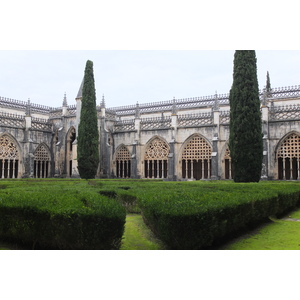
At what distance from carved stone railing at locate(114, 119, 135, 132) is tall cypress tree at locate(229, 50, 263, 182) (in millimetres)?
12691

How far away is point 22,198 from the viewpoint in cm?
720

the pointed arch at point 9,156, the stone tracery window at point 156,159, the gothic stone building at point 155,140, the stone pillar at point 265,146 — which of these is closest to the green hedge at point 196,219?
the stone pillar at point 265,146

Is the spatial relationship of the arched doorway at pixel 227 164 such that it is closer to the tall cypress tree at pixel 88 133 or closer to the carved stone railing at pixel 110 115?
the tall cypress tree at pixel 88 133

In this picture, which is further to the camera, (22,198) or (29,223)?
(22,198)

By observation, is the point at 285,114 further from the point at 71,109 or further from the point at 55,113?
the point at 55,113

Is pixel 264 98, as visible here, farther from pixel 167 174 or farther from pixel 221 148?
pixel 167 174

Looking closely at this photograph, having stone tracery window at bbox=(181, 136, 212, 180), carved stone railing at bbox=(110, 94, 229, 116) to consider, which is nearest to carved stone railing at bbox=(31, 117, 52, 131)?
carved stone railing at bbox=(110, 94, 229, 116)

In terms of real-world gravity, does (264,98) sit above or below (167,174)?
above

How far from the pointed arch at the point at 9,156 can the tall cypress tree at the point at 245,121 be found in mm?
19324

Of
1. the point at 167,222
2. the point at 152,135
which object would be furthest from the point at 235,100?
the point at 167,222

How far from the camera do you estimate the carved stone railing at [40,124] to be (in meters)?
32.4

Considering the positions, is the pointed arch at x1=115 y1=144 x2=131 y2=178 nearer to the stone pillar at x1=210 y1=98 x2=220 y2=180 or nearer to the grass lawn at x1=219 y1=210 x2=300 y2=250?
the stone pillar at x1=210 y1=98 x2=220 y2=180

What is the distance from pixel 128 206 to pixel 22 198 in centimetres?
440

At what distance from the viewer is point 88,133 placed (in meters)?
27.9
